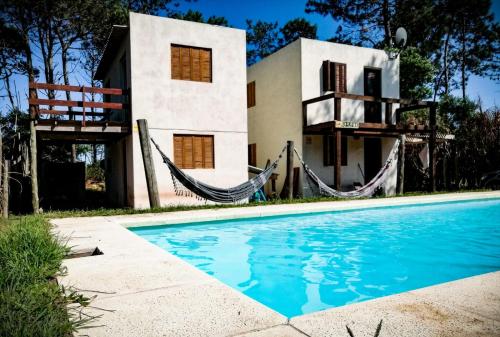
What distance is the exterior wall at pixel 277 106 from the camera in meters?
13.1

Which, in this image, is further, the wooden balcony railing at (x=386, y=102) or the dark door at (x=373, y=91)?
the dark door at (x=373, y=91)

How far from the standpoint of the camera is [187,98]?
10.9 meters

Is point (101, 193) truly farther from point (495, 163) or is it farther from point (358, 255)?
point (495, 163)

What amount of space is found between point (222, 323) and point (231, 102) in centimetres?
972

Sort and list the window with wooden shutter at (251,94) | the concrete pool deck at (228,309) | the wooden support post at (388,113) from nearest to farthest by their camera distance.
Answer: the concrete pool deck at (228,309), the wooden support post at (388,113), the window with wooden shutter at (251,94)

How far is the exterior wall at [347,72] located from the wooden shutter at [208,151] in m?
3.78

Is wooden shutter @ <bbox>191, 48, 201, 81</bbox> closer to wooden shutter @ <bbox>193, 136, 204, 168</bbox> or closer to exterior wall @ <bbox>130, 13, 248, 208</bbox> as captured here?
exterior wall @ <bbox>130, 13, 248, 208</bbox>

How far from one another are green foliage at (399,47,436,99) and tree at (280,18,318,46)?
9104 mm

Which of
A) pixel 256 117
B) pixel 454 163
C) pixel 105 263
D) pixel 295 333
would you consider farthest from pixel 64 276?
pixel 454 163

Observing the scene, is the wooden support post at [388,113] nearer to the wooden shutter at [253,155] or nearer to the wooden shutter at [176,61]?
the wooden shutter at [253,155]

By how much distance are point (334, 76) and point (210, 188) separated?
685 centimetres

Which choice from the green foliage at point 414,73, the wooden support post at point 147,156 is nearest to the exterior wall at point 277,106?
the wooden support post at point 147,156

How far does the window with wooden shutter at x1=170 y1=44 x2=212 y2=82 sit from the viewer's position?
10.8 metres

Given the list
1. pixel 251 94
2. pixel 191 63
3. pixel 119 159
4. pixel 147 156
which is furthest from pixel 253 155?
pixel 147 156
